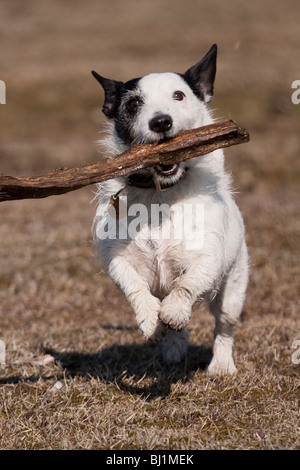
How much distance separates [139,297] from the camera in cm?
453

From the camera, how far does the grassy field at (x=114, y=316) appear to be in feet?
13.6

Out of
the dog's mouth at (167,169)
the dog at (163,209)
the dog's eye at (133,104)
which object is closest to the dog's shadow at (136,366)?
the dog at (163,209)

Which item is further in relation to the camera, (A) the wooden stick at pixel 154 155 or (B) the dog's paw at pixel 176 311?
(A) the wooden stick at pixel 154 155

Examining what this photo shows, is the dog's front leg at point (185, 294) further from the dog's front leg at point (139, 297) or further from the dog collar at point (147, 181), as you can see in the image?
the dog collar at point (147, 181)

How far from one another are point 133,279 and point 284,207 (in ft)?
25.4

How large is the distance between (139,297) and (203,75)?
1854 mm

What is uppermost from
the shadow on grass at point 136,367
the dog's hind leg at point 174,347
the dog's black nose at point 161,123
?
the dog's black nose at point 161,123

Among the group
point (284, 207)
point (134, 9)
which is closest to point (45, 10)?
point (134, 9)

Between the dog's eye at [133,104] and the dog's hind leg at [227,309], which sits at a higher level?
the dog's eye at [133,104]

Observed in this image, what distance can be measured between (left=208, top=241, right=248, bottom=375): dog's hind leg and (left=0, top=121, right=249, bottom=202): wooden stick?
1474 mm

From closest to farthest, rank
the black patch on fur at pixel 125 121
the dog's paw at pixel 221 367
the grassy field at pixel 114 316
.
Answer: the grassy field at pixel 114 316
the black patch on fur at pixel 125 121
the dog's paw at pixel 221 367

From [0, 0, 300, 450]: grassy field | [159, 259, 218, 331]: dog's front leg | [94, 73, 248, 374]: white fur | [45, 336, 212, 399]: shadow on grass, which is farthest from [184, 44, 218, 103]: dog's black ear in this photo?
[45, 336, 212, 399]: shadow on grass

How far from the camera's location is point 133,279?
4.64m

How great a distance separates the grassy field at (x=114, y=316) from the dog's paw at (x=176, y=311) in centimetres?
62
